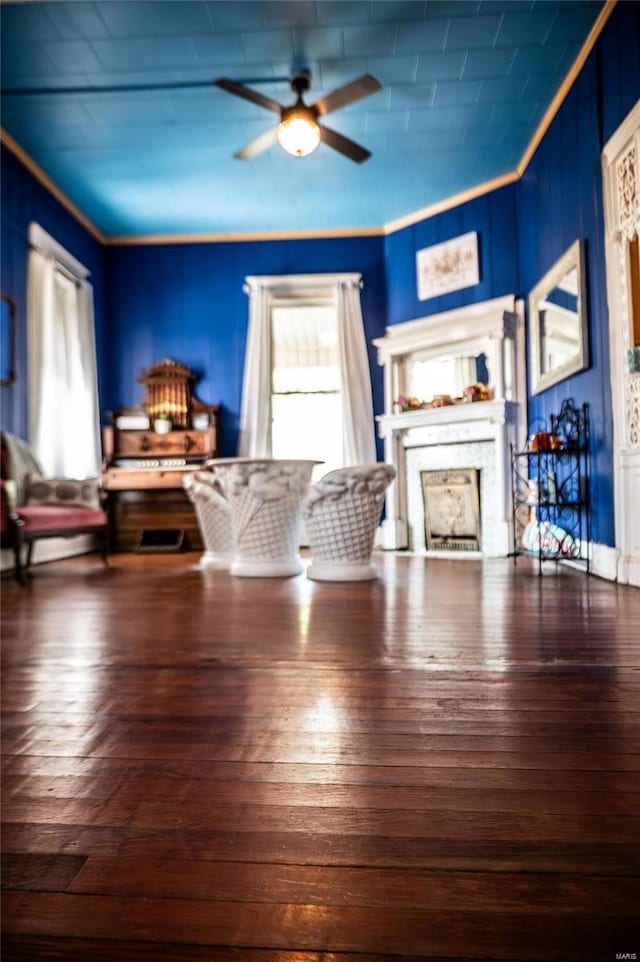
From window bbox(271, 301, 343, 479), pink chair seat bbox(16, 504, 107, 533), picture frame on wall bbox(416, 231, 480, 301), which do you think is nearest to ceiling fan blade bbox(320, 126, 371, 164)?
picture frame on wall bbox(416, 231, 480, 301)

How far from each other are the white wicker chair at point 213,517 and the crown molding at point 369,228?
10.2 feet

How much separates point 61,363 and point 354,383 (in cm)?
289

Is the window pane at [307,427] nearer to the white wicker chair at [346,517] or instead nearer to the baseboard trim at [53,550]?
the baseboard trim at [53,550]

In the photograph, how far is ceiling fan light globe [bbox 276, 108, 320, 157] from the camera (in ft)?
13.0

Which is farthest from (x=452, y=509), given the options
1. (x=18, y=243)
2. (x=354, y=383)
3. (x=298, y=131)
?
(x=18, y=243)

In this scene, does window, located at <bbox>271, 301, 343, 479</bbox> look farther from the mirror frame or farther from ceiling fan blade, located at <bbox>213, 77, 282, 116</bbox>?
ceiling fan blade, located at <bbox>213, 77, 282, 116</bbox>

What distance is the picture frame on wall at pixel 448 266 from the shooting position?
5.97m

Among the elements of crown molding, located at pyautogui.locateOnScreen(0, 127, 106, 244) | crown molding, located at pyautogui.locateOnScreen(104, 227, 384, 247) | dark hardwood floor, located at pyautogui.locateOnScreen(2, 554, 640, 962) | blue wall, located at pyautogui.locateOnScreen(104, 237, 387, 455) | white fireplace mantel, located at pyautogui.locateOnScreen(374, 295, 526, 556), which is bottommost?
dark hardwood floor, located at pyautogui.locateOnScreen(2, 554, 640, 962)

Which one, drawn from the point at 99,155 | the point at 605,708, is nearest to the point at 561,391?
the point at 605,708

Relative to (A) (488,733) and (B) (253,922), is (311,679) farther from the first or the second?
(B) (253,922)

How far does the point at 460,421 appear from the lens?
5.77 meters

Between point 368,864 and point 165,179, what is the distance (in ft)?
19.7

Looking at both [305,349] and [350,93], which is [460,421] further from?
[350,93]

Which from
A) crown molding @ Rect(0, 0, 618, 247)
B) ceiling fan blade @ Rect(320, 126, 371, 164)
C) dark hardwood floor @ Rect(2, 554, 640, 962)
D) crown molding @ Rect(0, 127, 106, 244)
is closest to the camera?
dark hardwood floor @ Rect(2, 554, 640, 962)
